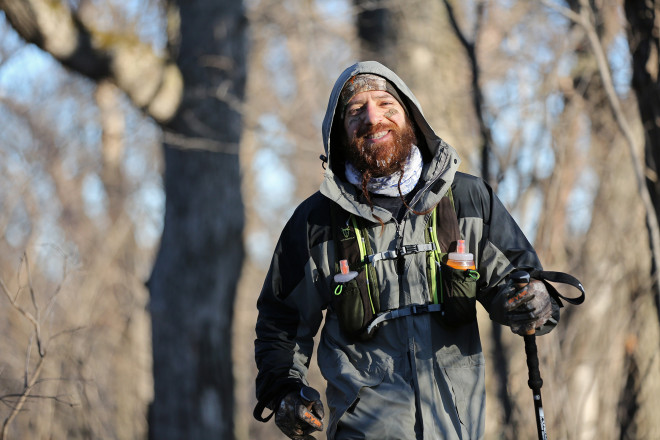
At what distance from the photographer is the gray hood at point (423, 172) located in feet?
10.2

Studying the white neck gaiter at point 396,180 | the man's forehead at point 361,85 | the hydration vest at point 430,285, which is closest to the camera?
the hydration vest at point 430,285

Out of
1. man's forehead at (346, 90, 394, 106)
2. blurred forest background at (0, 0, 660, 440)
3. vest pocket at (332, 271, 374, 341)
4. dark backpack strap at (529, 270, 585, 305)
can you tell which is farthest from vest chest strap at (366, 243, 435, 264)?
blurred forest background at (0, 0, 660, 440)

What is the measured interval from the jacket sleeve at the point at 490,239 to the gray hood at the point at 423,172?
0.10 m

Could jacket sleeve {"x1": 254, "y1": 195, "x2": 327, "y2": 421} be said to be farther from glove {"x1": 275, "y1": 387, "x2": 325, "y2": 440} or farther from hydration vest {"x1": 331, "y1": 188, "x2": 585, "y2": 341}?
hydration vest {"x1": 331, "y1": 188, "x2": 585, "y2": 341}

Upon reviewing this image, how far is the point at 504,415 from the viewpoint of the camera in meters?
6.47

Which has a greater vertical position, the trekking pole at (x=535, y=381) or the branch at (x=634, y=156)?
the branch at (x=634, y=156)

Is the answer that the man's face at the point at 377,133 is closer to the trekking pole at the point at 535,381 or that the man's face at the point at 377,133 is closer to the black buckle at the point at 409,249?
the black buckle at the point at 409,249

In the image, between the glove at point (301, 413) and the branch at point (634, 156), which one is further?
the branch at point (634, 156)

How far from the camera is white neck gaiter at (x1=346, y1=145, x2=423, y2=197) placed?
3240mm

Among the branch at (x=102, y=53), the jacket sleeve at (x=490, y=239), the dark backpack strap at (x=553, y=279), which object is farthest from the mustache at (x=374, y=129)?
the branch at (x=102, y=53)

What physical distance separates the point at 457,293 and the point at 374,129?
0.80 m

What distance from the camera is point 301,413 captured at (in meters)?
3.09

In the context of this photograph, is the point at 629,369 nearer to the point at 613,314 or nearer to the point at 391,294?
the point at 613,314

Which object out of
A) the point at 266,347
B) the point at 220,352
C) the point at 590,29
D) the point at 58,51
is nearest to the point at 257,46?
the point at 58,51
